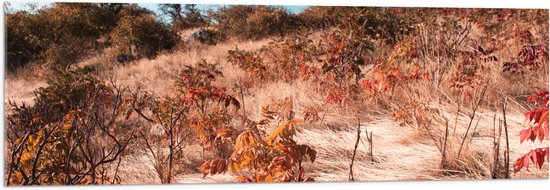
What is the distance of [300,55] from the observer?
14.1 ft

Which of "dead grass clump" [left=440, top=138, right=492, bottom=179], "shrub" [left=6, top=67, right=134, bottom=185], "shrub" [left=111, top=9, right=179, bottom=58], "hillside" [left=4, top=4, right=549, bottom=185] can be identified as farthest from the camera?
"dead grass clump" [left=440, top=138, right=492, bottom=179]

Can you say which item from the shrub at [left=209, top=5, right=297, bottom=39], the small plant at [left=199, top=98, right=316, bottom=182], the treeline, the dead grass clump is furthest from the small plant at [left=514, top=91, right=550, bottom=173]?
the shrub at [left=209, top=5, right=297, bottom=39]

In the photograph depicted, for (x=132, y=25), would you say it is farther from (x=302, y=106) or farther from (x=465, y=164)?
(x=465, y=164)


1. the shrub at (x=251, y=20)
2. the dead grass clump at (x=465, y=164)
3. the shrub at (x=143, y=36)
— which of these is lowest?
the dead grass clump at (x=465, y=164)

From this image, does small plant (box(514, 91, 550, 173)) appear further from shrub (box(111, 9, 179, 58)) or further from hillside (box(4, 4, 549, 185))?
shrub (box(111, 9, 179, 58))

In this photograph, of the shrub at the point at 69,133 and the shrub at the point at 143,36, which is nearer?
the shrub at the point at 69,133

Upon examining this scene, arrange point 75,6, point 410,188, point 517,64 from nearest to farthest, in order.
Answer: point 75,6 → point 410,188 → point 517,64

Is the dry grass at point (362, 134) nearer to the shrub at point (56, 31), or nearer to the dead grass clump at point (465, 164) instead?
the dead grass clump at point (465, 164)

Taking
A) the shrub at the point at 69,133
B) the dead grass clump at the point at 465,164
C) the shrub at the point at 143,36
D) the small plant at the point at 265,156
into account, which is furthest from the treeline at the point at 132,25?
the dead grass clump at the point at 465,164

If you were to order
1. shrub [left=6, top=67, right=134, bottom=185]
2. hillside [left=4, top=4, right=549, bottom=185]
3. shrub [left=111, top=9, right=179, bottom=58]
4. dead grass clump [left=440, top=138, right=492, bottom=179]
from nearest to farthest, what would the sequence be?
1. shrub [left=6, top=67, right=134, bottom=185]
2. hillside [left=4, top=4, right=549, bottom=185]
3. shrub [left=111, top=9, right=179, bottom=58]
4. dead grass clump [left=440, top=138, right=492, bottom=179]

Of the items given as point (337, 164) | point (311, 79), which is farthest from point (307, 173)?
point (311, 79)

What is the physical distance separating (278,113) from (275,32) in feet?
1.63

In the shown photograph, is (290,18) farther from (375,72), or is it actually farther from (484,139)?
(484,139)

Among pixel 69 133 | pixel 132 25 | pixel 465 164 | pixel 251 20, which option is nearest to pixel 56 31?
pixel 132 25
